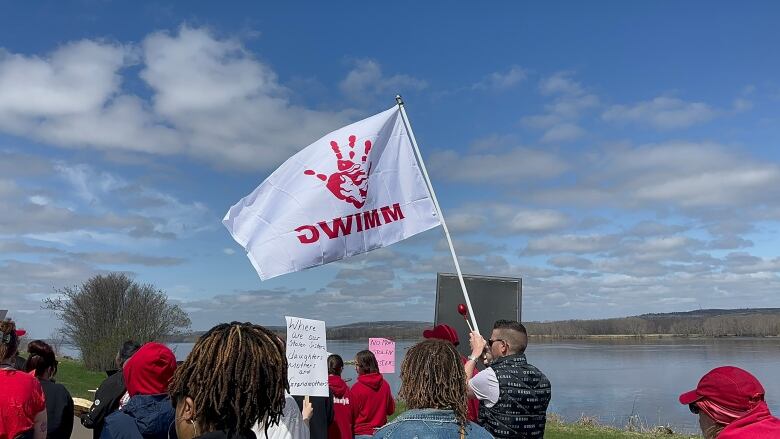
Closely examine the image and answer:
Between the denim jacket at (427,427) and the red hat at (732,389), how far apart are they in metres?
0.95

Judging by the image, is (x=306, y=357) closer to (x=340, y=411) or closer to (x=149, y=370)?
(x=149, y=370)

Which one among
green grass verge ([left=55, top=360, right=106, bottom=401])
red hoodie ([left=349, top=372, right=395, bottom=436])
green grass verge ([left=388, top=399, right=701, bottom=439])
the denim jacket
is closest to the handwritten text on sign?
the denim jacket

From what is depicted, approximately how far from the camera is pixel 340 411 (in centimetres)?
684

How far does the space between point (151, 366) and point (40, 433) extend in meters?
0.74

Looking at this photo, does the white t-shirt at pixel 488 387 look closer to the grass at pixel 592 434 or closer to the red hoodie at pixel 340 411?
the red hoodie at pixel 340 411

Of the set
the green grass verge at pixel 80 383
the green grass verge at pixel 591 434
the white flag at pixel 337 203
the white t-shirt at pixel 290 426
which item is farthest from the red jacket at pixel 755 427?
the green grass verge at pixel 80 383

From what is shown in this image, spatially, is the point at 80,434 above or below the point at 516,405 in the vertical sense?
below

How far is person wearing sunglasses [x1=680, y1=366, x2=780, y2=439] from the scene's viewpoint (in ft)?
9.10

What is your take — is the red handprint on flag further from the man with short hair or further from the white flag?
the man with short hair

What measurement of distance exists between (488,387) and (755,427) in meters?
1.97

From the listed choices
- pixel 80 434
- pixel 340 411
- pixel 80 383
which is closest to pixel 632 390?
pixel 80 383

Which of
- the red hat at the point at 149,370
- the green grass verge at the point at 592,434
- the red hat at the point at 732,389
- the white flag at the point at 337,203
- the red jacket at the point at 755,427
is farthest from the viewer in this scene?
the green grass verge at the point at 592,434

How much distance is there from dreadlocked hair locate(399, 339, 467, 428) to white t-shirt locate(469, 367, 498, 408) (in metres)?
1.38

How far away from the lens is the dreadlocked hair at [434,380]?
3133 millimetres
